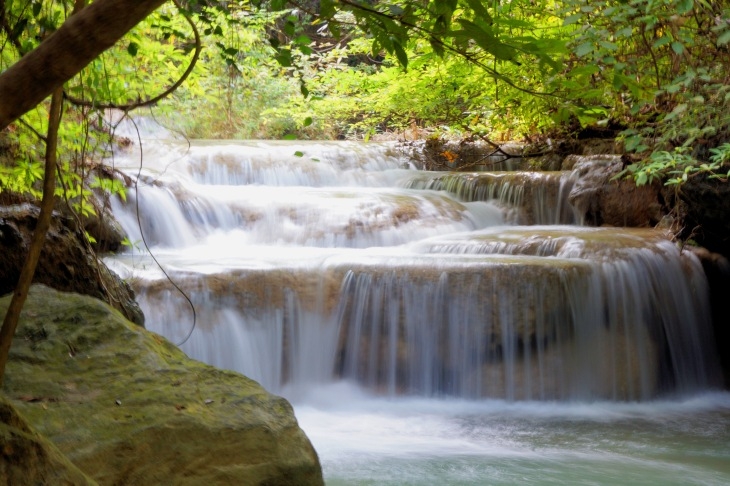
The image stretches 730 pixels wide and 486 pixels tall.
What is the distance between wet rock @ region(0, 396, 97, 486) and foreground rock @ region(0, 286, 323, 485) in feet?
2.00

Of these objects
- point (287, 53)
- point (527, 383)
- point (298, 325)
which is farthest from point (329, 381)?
point (287, 53)

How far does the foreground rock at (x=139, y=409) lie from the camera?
2754 mm

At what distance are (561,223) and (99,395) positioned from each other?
26.4 ft

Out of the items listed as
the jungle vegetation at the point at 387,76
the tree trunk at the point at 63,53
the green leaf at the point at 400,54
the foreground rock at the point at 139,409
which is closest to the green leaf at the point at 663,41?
the jungle vegetation at the point at 387,76

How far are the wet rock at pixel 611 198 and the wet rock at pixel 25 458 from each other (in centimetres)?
842

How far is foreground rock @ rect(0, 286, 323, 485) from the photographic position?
2754mm

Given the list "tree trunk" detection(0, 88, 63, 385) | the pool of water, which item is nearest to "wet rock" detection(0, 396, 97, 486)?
"tree trunk" detection(0, 88, 63, 385)

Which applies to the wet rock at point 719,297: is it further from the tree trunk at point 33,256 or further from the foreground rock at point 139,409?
the tree trunk at point 33,256

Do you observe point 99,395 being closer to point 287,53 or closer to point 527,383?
point 287,53

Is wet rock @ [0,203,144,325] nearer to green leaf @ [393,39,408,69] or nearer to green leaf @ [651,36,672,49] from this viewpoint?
green leaf @ [393,39,408,69]

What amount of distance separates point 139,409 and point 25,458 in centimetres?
98

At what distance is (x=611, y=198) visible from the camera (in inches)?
382

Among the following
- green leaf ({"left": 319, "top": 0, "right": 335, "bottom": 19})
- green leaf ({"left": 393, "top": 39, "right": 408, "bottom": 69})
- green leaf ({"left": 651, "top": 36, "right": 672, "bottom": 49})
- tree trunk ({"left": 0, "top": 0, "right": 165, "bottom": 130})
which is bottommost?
tree trunk ({"left": 0, "top": 0, "right": 165, "bottom": 130})

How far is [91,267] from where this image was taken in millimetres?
4547
